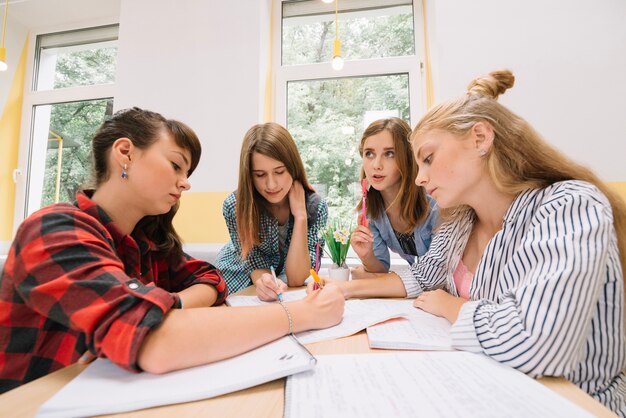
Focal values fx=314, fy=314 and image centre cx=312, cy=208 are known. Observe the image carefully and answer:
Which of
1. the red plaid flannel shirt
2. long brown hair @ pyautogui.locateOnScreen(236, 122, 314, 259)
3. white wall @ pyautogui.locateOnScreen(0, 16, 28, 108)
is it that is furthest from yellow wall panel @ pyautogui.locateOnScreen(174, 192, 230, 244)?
white wall @ pyautogui.locateOnScreen(0, 16, 28, 108)

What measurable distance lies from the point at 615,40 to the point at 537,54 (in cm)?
39

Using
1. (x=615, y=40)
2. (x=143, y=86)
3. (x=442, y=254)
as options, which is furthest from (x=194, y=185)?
(x=615, y=40)

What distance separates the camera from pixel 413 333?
569mm

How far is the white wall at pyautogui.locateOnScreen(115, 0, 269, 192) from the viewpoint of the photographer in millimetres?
2059

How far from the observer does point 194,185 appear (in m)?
2.08

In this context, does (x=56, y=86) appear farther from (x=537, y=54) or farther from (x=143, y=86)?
(x=537, y=54)

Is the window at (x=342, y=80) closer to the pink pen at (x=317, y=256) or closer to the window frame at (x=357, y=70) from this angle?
the window frame at (x=357, y=70)

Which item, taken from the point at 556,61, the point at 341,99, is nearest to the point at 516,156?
the point at 556,61

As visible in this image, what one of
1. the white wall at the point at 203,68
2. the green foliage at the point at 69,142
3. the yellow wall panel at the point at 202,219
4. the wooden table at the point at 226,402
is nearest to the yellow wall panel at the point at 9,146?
the green foliage at the point at 69,142

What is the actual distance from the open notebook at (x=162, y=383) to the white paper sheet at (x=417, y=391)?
4 centimetres

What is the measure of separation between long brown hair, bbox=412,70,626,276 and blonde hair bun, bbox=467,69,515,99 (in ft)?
0.33

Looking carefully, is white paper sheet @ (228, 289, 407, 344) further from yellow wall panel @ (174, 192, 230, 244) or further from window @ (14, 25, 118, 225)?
window @ (14, 25, 118, 225)

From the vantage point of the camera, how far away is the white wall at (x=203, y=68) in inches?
81.0

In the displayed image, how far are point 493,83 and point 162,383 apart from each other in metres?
1.00
